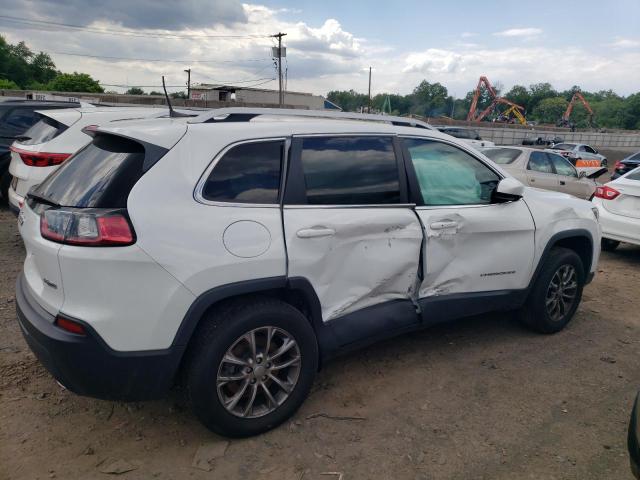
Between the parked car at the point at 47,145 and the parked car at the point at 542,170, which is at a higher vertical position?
the parked car at the point at 47,145

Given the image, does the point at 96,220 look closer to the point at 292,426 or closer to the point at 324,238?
the point at 324,238

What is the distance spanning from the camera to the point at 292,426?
10.2ft

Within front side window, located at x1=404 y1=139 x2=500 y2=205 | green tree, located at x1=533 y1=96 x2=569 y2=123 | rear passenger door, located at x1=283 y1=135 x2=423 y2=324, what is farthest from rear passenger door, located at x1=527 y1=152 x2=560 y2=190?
green tree, located at x1=533 y1=96 x2=569 y2=123

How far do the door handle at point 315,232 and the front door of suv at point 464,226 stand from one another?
815 mm

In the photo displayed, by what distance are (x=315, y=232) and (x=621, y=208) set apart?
596 centimetres

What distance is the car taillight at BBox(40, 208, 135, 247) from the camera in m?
2.47

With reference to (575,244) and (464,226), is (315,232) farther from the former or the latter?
(575,244)

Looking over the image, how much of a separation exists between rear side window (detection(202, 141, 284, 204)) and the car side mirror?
1.81 metres

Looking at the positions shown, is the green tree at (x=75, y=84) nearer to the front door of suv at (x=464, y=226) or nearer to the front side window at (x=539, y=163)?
the front side window at (x=539, y=163)

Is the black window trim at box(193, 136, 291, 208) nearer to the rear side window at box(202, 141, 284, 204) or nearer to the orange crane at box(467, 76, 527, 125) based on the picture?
the rear side window at box(202, 141, 284, 204)

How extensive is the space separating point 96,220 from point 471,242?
103 inches

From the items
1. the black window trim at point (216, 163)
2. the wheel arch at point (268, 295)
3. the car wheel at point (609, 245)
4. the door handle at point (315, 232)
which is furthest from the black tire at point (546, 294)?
the car wheel at point (609, 245)

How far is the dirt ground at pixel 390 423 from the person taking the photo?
2764 mm

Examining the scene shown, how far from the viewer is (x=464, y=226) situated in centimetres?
377
